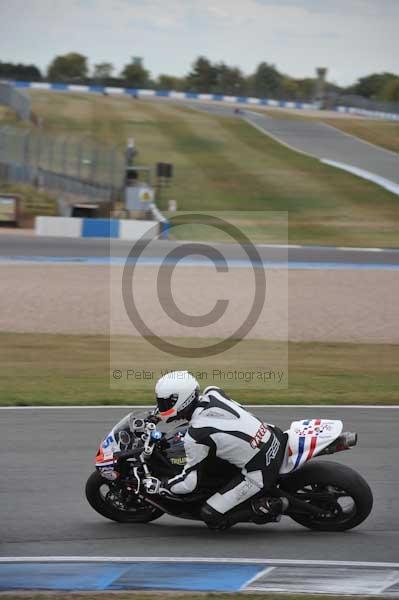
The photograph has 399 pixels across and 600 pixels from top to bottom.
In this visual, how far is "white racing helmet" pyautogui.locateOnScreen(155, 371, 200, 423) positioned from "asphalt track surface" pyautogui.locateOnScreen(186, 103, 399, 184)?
136ft

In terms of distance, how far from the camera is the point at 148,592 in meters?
6.46

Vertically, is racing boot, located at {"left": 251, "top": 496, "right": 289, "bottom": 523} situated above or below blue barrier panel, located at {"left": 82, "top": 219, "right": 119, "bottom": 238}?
below

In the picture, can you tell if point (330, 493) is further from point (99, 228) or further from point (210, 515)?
point (99, 228)

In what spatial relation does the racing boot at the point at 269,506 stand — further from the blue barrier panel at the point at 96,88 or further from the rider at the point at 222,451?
the blue barrier panel at the point at 96,88

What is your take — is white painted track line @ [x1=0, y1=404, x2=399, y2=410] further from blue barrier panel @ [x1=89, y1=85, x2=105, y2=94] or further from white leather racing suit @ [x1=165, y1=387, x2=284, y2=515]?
blue barrier panel @ [x1=89, y1=85, x2=105, y2=94]

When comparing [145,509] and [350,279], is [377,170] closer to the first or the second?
[350,279]

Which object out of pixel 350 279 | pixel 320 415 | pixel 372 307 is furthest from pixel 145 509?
pixel 350 279

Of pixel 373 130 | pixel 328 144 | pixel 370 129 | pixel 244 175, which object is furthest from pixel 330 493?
pixel 370 129

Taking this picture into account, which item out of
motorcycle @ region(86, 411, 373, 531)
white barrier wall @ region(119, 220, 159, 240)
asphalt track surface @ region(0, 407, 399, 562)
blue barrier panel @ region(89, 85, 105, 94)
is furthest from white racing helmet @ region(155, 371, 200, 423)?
blue barrier panel @ region(89, 85, 105, 94)

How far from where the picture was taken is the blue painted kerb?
21.6 feet

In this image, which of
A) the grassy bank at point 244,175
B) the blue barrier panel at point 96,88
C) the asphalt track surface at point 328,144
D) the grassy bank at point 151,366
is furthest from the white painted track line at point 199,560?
the blue barrier panel at point 96,88

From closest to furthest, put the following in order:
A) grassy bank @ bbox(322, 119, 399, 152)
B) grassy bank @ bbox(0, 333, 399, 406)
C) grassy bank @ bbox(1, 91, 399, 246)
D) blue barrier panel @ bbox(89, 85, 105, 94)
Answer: grassy bank @ bbox(0, 333, 399, 406) → grassy bank @ bbox(1, 91, 399, 246) → grassy bank @ bbox(322, 119, 399, 152) → blue barrier panel @ bbox(89, 85, 105, 94)

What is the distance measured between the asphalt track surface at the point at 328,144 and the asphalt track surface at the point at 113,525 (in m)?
39.0

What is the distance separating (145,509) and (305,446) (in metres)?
1.52
